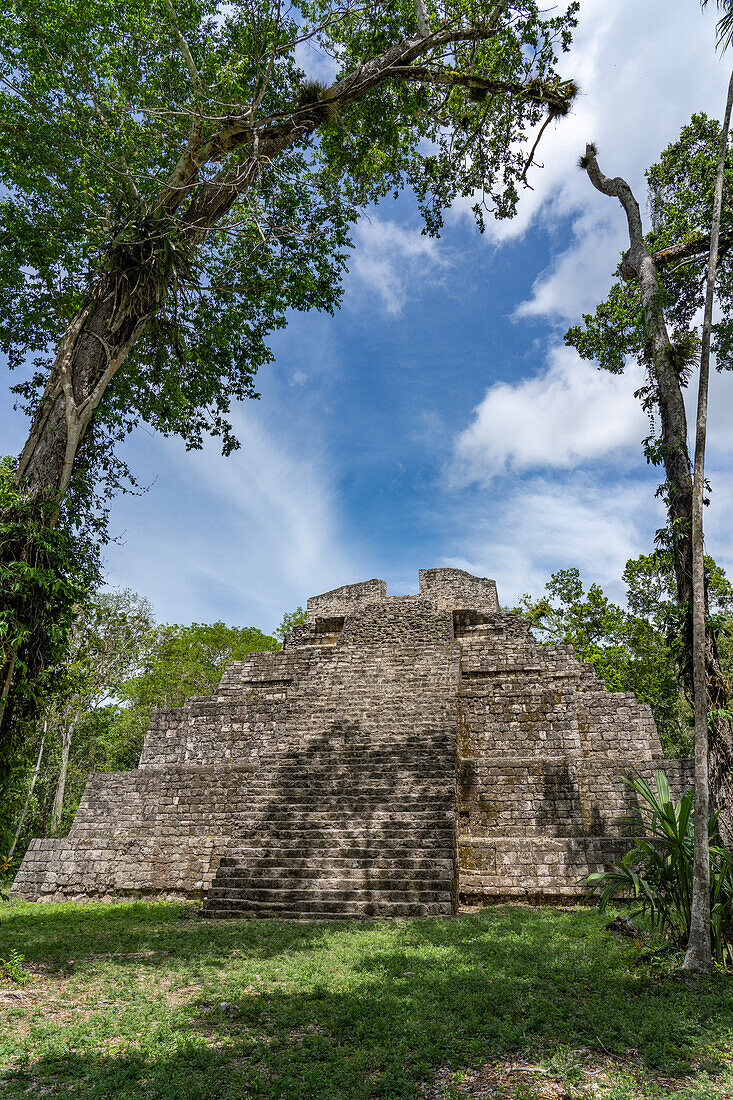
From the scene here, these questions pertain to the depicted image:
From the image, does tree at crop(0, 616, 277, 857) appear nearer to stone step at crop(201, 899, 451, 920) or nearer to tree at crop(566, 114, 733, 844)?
stone step at crop(201, 899, 451, 920)

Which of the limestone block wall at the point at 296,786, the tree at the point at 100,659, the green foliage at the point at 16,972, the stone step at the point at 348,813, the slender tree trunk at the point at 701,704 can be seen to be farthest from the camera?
the tree at the point at 100,659

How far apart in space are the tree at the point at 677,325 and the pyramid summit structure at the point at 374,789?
3.33 m

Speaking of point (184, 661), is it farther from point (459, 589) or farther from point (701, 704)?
point (701, 704)

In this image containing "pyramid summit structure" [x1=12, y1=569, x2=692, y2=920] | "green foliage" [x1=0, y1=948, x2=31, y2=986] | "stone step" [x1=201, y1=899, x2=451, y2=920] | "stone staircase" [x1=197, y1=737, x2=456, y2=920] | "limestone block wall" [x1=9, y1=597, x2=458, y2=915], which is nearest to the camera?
"green foliage" [x1=0, y1=948, x2=31, y2=986]

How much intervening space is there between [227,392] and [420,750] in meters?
5.90

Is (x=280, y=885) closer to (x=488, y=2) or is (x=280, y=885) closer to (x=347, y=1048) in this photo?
(x=347, y=1048)

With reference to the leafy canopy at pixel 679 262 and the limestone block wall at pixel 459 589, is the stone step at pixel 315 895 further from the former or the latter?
the limestone block wall at pixel 459 589

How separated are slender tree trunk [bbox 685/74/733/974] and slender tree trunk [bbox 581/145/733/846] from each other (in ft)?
1.23

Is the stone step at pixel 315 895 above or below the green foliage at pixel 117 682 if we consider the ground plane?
below

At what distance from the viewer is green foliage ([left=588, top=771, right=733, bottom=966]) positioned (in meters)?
4.36

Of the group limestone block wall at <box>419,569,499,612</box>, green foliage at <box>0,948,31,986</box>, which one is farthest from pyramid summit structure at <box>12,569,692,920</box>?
limestone block wall at <box>419,569,499,612</box>

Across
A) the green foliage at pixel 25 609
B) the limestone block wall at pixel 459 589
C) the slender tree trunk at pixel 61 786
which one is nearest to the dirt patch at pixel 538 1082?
the green foliage at pixel 25 609

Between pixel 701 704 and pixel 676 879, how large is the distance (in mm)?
1478

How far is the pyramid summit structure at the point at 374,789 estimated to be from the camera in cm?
709
